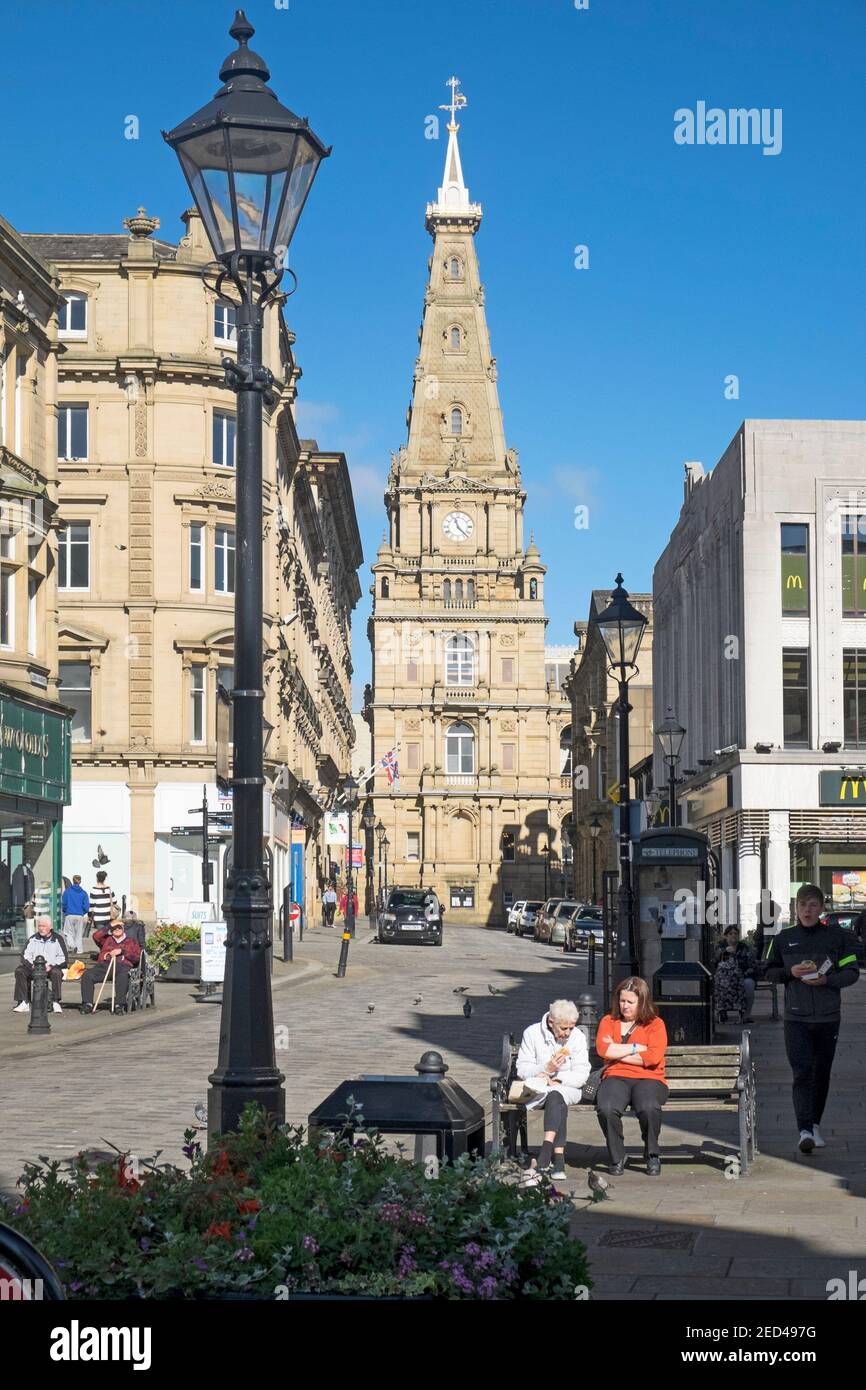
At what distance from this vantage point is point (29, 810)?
36.2m

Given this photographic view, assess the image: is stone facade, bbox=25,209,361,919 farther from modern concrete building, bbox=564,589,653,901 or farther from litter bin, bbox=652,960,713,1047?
modern concrete building, bbox=564,589,653,901

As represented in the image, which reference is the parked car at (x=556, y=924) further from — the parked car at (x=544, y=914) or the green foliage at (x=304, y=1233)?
the green foliage at (x=304, y=1233)

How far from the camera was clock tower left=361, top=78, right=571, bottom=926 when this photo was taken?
427 ft

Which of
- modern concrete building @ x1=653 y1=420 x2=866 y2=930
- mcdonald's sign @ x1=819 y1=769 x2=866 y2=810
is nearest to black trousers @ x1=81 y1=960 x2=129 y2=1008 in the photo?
modern concrete building @ x1=653 y1=420 x2=866 y2=930

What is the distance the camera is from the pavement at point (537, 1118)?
933 centimetres

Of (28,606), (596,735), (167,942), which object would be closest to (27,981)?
(167,942)

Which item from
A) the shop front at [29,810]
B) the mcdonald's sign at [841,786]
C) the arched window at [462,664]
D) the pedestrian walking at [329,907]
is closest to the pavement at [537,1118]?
the shop front at [29,810]

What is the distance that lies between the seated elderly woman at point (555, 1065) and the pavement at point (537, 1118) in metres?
0.54

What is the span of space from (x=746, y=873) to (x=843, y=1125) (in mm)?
37004

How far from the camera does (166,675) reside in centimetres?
5188

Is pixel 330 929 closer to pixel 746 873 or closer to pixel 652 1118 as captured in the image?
pixel 746 873

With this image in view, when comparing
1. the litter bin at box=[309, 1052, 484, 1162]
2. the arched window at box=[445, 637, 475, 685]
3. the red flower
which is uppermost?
the arched window at box=[445, 637, 475, 685]

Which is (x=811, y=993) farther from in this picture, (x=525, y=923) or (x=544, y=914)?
(x=525, y=923)

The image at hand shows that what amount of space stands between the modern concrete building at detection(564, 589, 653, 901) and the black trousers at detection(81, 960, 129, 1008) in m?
70.9
